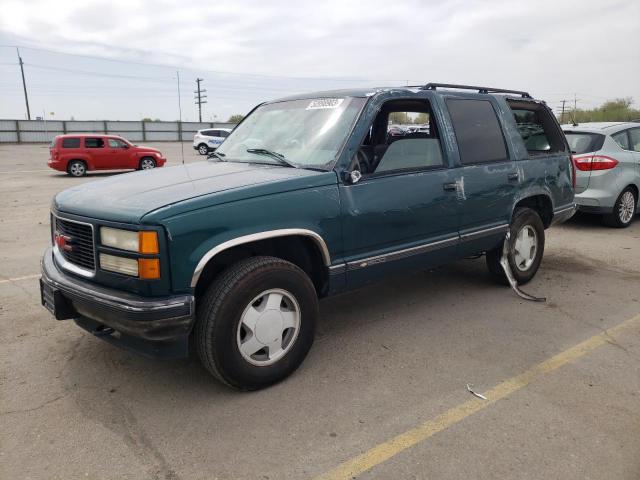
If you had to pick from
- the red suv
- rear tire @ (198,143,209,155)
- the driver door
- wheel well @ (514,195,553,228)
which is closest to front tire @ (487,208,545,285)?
wheel well @ (514,195,553,228)

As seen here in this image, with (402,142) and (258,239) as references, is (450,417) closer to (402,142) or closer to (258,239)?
(258,239)

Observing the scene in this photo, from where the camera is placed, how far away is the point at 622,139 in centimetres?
813

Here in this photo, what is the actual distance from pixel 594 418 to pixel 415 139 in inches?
89.6

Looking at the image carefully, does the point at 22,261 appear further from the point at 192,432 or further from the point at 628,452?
the point at 628,452

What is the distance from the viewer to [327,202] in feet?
11.0

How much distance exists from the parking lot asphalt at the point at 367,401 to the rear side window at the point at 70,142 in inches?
582

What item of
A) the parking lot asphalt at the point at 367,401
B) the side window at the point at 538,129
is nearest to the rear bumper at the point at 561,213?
the side window at the point at 538,129

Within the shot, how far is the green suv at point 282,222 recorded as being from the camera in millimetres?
2807

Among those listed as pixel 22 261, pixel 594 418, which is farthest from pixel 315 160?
pixel 22 261

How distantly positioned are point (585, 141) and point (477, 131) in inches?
176

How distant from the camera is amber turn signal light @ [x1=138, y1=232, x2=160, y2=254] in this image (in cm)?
270

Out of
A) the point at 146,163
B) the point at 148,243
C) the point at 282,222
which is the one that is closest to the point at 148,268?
the point at 148,243

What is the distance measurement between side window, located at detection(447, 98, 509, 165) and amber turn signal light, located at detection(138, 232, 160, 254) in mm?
2681

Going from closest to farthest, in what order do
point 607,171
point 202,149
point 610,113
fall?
point 607,171, point 202,149, point 610,113
